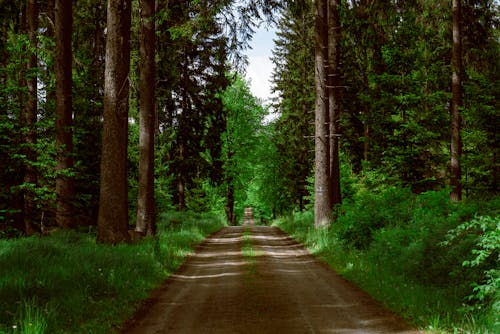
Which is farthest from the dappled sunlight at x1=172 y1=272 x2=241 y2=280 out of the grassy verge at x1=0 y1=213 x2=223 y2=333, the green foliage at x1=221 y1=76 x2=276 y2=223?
the green foliage at x1=221 y1=76 x2=276 y2=223

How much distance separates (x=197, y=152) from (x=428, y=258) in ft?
75.4

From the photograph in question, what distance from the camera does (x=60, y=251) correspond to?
954cm

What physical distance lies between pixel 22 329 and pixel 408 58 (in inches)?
776

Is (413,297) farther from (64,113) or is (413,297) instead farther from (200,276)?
(64,113)

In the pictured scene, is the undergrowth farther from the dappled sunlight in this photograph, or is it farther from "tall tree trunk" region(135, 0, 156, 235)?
"tall tree trunk" region(135, 0, 156, 235)

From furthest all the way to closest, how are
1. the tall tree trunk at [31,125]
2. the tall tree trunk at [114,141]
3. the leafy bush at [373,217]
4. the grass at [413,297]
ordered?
the tall tree trunk at [31,125] → the leafy bush at [373,217] → the tall tree trunk at [114,141] → the grass at [413,297]

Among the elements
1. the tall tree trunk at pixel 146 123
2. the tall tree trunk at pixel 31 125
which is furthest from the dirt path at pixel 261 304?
the tall tree trunk at pixel 31 125

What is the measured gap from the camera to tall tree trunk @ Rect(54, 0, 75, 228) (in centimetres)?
1388

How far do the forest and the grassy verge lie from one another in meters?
0.04

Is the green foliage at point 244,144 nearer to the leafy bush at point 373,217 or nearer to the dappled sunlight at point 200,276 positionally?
the leafy bush at point 373,217

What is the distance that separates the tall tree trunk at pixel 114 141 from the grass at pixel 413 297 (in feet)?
20.1

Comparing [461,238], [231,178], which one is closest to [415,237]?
[461,238]

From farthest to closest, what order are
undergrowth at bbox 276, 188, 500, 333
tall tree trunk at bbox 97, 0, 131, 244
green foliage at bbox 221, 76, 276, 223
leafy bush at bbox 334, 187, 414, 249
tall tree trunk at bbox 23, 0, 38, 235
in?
green foliage at bbox 221, 76, 276, 223 → tall tree trunk at bbox 23, 0, 38, 235 → leafy bush at bbox 334, 187, 414, 249 → tall tree trunk at bbox 97, 0, 131, 244 → undergrowth at bbox 276, 188, 500, 333

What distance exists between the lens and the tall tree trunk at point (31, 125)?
44.7ft
